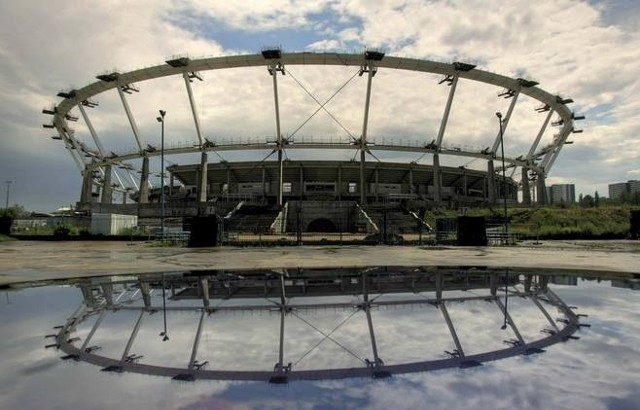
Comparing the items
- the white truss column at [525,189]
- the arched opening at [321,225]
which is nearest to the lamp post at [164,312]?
the arched opening at [321,225]

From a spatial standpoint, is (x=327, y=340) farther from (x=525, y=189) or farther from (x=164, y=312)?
(x=525, y=189)

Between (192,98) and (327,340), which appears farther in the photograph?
(192,98)

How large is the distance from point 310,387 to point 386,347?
136cm

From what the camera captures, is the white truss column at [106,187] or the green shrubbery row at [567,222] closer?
the green shrubbery row at [567,222]

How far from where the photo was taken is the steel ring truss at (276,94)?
2371 inches

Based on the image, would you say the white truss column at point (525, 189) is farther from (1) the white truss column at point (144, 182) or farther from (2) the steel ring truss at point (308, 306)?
(2) the steel ring truss at point (308, 306)

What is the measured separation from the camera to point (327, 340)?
514cm

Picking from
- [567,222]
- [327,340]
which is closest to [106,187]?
[567,222]

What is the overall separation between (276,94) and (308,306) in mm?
61851

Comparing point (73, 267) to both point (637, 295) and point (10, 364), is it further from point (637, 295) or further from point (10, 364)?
point (637, 295)

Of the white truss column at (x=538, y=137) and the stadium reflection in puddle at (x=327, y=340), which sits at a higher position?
the white truss column at (x=538, y=137)

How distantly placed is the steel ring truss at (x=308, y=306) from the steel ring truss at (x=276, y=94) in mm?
51854

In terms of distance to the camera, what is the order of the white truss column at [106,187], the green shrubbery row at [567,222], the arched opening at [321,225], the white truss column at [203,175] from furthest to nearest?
the white truss column at [106,187] → the white truss column at [203,175] → the arched opening at [321,225] → the green shrubbery row at [567,222]

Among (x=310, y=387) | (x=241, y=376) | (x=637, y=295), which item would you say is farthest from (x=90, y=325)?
(x=637, y=295)
